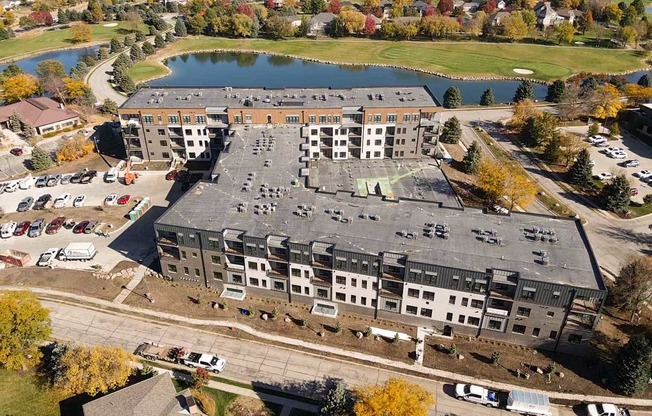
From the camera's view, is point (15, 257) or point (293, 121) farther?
point (293, 121)

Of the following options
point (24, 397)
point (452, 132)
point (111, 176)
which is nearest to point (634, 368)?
point (452, 132)

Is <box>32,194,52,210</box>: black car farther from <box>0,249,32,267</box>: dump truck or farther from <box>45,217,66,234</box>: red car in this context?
<box>0,249,32,267</box>: dump truck

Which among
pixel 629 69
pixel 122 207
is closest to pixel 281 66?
pixel 122 207

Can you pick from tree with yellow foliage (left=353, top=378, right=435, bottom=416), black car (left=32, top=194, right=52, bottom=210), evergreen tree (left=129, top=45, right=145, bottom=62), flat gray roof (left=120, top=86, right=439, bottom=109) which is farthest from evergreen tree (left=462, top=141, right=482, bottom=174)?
A: evergreen tree (left=129, top=45, right=145, bottom=62)

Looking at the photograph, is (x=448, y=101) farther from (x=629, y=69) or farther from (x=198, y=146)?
(x=629, y=69)

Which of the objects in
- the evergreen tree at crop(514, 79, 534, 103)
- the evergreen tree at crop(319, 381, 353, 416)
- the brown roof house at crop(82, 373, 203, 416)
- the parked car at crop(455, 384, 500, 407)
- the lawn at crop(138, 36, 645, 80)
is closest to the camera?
the brown roof house at crop(82, 373, 203, 416)

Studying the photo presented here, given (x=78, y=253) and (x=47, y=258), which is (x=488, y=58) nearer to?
(x=78, y=253)
